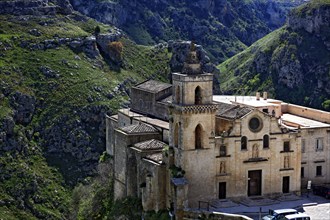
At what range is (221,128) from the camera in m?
88.4

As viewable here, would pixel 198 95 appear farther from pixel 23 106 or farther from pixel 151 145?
pixel 23 106

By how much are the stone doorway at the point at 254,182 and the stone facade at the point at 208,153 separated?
0.11m

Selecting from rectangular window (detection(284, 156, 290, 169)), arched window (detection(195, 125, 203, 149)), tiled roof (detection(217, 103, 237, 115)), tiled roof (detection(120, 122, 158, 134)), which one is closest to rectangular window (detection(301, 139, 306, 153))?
rectangular window (detection(284, 156, 290, 169))

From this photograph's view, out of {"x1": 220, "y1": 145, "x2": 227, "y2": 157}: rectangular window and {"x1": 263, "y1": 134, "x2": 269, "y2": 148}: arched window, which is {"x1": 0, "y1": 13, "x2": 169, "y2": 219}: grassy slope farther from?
{"x1": 263, "y1": 134, "x2": 269, "y2": 148}: arched window

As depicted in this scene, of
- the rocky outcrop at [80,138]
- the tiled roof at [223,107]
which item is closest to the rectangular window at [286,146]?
the tiled roof at [223,107]

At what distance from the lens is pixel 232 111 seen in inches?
3469

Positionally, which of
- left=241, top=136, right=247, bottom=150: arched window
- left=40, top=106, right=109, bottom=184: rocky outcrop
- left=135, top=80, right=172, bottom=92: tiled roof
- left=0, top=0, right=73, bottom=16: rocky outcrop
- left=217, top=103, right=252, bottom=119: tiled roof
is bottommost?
left=40, top=106, right=109, bottom=184: rocky outcrop

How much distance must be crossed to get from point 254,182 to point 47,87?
261ft

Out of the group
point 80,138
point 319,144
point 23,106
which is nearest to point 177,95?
point 319,144

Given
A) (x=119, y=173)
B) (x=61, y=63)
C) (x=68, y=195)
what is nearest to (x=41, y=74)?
(x=61, y=63)

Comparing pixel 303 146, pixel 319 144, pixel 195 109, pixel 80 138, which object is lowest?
pixel 80 138

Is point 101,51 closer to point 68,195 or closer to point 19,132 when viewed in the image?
point 19,132

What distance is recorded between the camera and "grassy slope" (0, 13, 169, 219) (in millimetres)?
134250

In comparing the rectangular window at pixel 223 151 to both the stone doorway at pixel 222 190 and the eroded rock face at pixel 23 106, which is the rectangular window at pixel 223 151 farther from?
the eroded rock face at pixel 23 106
